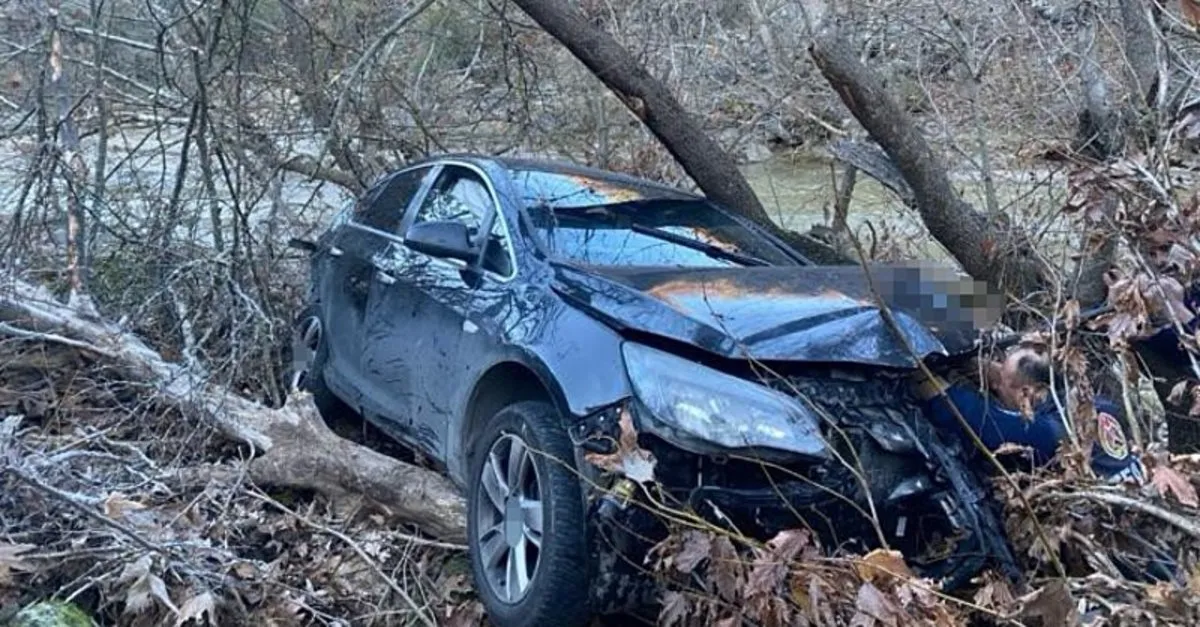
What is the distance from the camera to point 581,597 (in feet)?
12.8

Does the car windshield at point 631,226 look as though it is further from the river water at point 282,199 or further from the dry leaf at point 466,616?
the river water at point 282,199

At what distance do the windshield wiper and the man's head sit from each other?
150cm

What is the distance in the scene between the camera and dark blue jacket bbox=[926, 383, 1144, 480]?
13.1ft

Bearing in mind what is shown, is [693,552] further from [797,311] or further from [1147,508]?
[1147,508]

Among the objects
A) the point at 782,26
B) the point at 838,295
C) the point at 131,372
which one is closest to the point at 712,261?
the point at 838,295

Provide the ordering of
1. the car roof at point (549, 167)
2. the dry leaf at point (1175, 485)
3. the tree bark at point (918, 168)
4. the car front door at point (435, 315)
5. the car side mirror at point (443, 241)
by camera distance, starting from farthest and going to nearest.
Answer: the tree bark at point (918, 168) → the car roof at point (549, 167) → the car side mirror at point (443, 241) → the car front door at point (435, 315) → the dry leaf at point (1175, 485)

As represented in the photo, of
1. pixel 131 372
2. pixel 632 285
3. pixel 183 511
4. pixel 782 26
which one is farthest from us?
pixel 782 26

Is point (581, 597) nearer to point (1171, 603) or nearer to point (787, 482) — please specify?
point (787, 482)

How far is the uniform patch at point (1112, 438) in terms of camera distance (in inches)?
155

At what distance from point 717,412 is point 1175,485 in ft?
4.18

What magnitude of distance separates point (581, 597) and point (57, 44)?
5.50 meters

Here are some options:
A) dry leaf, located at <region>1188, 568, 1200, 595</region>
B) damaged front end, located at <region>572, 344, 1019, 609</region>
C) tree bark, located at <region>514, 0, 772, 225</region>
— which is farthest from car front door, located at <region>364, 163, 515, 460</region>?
dry leaf, located at <region>1188, 568, 1200, 595</region>

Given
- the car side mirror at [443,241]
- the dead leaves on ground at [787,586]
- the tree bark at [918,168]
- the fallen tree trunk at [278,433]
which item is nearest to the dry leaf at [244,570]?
the fallen tree trunk at [278,433]

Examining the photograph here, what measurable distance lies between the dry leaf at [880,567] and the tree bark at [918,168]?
291 centimetres
